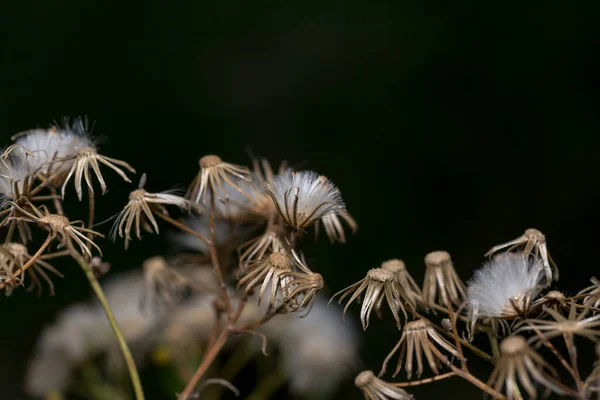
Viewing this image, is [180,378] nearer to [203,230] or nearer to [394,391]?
[203,230]

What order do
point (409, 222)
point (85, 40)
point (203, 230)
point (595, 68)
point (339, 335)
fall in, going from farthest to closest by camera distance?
point (85, 40) < point (595, 68) < point (409, 222) < point (339, 335) < point (203, 230)

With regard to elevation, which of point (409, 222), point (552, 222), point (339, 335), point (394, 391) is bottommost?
point (552, 222)

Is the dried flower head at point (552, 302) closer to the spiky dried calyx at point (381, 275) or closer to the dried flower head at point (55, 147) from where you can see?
the spiky dried calyx at point (381, 275)

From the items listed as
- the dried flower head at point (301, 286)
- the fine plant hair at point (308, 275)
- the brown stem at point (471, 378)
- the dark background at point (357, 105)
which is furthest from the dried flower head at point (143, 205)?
the dark background at point (357, 105)

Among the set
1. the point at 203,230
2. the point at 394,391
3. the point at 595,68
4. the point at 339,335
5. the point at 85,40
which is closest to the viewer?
the point at 394,391

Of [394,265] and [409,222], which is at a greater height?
[394,265]

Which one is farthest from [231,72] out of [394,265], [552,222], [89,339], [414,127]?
[394,265]

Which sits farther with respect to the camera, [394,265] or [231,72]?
[231,72]

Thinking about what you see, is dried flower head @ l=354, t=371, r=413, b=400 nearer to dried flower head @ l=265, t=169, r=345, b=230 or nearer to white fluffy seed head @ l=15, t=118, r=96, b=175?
dried flower head @ l=265, t=169, r=345, b=230
